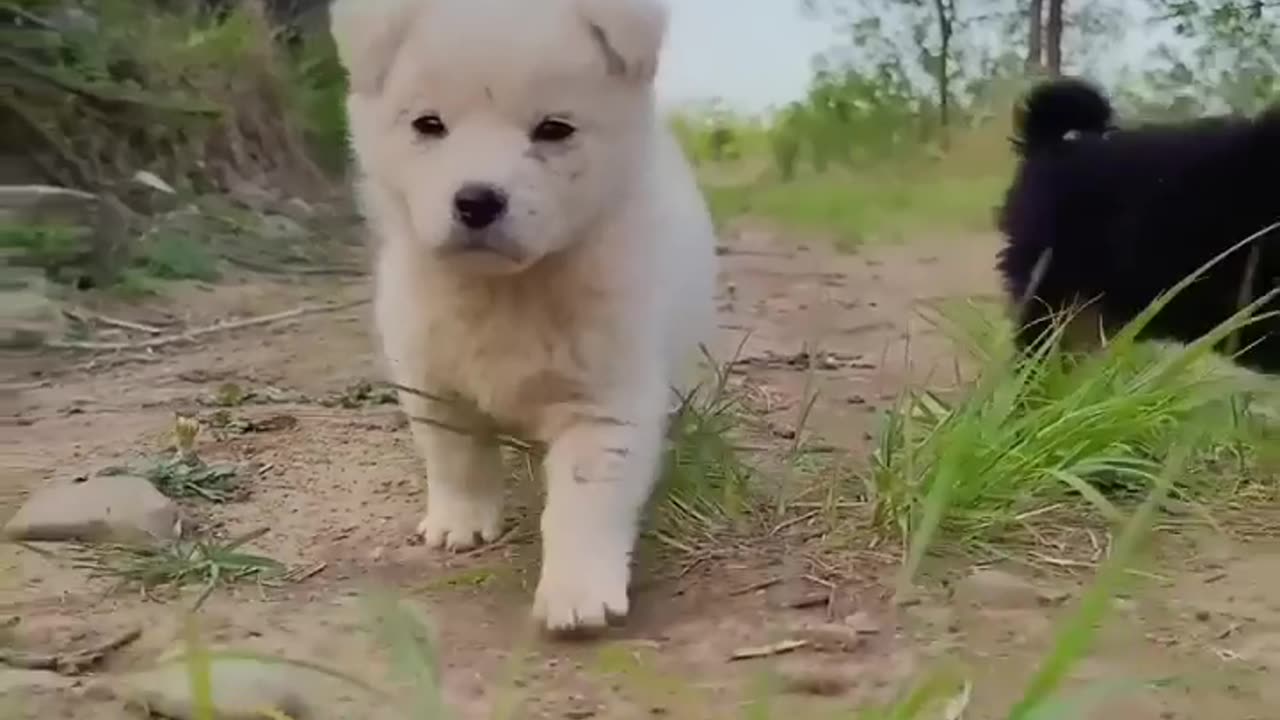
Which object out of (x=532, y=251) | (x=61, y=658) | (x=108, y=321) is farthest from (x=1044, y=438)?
(x=108, y=321)

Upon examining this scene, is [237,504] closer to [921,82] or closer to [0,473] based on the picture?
[0,473]

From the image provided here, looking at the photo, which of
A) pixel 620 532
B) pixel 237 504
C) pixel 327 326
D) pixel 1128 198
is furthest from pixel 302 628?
pixel 327 326

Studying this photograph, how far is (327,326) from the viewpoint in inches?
121

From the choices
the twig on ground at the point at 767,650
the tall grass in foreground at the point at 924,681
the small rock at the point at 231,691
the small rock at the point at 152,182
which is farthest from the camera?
the small rock at the point at 152,182

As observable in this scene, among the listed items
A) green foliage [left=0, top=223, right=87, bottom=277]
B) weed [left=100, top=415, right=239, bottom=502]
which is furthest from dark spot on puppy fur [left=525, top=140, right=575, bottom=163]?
green foliage [left=0, top=223, right=87, bottom=277]

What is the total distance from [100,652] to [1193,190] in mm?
1661

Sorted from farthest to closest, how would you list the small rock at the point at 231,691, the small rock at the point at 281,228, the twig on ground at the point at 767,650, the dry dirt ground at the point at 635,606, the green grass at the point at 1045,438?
the small rock at the point at 281,228
the green grass at the point at 1045,438
the twig on ground at the point at 767,650
the dry dirt ground at the point at 635,606
the small rock at the point at 231,691

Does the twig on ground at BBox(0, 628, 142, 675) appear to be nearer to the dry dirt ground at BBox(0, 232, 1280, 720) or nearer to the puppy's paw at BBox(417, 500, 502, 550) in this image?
the dry dirt ground at BBox(0, 232, 1280, 720)

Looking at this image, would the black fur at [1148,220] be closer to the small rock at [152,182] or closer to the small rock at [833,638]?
the small rock at [833,638]

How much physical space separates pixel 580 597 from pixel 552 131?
405 mm

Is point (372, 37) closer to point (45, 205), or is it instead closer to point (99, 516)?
point (99, 516)

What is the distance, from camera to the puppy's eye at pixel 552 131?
52.5 inches

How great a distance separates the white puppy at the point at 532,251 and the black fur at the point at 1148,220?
87 cm

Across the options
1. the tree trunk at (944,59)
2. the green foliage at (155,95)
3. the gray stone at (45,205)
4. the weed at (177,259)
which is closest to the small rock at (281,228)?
the green foliage at (155,95)
